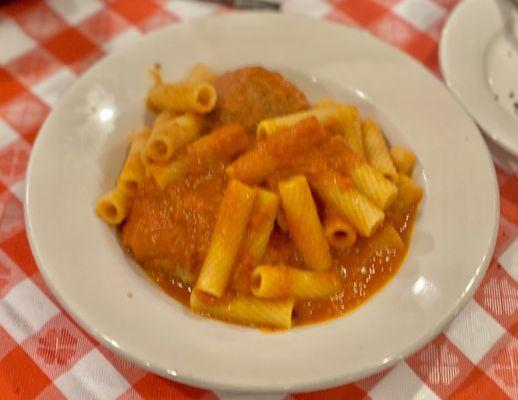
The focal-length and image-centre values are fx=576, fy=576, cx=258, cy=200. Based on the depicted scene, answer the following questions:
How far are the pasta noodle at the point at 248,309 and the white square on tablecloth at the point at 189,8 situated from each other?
121cm

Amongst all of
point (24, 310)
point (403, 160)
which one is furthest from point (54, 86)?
point (403, 160)

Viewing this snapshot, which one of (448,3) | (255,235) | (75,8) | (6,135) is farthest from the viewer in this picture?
(448,3)

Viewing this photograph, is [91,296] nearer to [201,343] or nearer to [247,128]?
[201,343]

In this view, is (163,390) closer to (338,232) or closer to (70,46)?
(338,232)

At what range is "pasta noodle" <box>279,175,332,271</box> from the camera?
1.42 m

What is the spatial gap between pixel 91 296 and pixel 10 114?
2.74 feet

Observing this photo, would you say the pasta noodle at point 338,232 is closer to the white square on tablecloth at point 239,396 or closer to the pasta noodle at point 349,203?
the pasta noodle at point 349,203

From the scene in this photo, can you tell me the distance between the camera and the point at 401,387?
4.48 feet

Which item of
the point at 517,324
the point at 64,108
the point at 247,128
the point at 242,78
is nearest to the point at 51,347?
the point at 64,108

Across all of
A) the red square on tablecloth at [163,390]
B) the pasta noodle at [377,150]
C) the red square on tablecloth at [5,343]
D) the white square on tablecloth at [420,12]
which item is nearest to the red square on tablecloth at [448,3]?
the white square on tablecloth at [420,12]

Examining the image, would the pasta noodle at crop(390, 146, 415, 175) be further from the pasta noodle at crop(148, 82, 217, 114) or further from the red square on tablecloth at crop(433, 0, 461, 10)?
the red square on tablecloth at crop(433, 0, 461, 10)

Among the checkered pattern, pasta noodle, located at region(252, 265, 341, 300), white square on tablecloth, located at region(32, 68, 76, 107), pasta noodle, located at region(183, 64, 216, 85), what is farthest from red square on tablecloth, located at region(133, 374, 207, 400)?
white square on tablecloth, located at region(32, 68, 76, 107)

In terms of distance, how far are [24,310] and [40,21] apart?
44.9 inches

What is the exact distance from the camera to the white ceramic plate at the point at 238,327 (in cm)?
122
